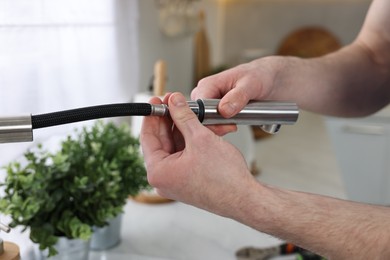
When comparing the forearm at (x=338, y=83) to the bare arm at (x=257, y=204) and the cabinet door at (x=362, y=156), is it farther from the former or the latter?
the cabinet door at (x=362, y=156)

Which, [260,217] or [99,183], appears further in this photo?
[99,183]

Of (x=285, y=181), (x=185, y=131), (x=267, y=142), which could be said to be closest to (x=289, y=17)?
(x=267, y=142)

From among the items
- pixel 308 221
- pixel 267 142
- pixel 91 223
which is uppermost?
pixel 308 221

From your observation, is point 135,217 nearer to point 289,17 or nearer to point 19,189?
point 19,189

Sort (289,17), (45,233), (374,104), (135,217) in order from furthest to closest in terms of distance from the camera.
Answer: (289,17) → (135,217) → (374,104) → (45,233)

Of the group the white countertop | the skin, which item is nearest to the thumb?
the skin

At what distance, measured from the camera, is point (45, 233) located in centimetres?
67

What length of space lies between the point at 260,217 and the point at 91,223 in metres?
0.36

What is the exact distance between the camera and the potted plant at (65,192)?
67 cm

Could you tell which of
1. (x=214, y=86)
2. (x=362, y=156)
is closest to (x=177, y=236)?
(x=214, y=86)

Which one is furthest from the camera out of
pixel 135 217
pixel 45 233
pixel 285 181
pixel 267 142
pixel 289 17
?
pixel 289 17

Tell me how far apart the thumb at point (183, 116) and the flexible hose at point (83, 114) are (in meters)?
0.03

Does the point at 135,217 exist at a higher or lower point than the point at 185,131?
lower

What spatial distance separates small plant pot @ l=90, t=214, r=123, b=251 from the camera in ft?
2.77
